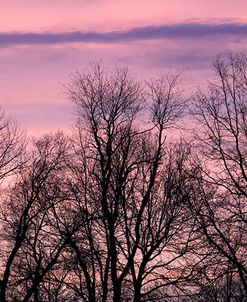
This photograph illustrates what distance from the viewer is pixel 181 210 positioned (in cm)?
3625

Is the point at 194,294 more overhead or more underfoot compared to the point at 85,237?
more underfoot

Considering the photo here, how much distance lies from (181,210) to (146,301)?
16.8 feet

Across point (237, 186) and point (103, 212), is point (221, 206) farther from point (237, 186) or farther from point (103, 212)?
point (103, 212)

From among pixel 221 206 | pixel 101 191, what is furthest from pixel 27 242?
pixel 221 206

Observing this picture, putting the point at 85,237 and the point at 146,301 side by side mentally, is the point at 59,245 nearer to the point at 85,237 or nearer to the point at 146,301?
the point at 85,237

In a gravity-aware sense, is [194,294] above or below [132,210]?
below

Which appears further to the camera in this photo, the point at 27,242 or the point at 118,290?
the point at 27,242

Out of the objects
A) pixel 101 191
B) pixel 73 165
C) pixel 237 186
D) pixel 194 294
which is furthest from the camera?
pixel 73 165

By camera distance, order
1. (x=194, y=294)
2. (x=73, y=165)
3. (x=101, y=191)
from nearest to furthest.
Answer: (x=194, y=294) → (x=101, y=191) → (x=73, y=165)

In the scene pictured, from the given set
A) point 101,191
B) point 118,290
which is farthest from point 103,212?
point 118,290

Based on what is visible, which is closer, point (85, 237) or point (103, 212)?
point (103, 212)

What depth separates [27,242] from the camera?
39031 mm

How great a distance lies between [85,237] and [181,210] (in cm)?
541

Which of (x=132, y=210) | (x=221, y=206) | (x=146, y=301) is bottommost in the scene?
Result: (x=146, y=301)
